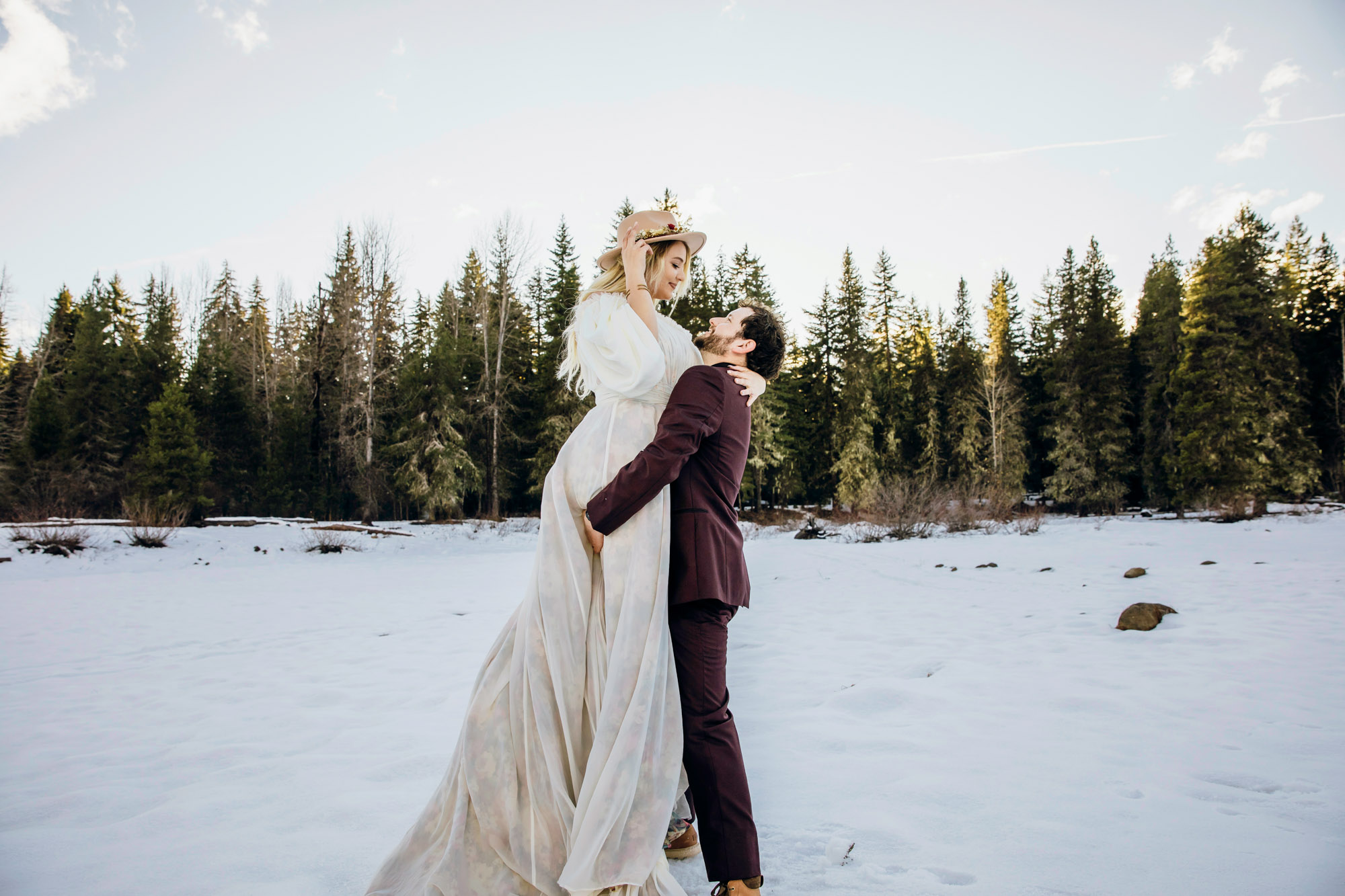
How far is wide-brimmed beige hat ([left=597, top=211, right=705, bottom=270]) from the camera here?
85.9 inches

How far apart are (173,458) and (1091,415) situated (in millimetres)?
35981

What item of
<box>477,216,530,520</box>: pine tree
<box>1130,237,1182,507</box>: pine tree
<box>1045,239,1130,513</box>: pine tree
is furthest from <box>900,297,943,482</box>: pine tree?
<box>477,216,530,520</box>: pine tree

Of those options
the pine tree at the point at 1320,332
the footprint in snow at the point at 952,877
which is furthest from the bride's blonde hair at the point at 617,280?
the pine tree at the point at 1320,332

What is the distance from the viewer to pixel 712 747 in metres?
1.88

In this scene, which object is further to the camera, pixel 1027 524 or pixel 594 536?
pixel 1027 524

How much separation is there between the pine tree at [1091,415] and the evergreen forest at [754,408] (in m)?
0.10

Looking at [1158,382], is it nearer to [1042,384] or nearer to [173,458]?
[1042,384]

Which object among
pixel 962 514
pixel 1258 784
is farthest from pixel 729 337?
pixel 962 514

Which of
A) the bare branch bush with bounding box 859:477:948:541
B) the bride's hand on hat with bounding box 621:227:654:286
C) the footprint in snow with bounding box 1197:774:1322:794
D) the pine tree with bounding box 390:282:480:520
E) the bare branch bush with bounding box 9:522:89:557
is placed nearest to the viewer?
the bride's hand on hat with bounding box 621:227:654:286

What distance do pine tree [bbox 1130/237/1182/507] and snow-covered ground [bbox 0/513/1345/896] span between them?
22.7 meters

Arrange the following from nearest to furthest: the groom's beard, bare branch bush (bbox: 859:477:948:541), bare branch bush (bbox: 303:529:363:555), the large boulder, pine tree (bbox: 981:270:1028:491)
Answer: the groom's beard
the large boulder
bare branch bush (bbox: 303:529:363:555)
bare branch bush (bbox: 859:477:948:541)
pine tree (bbox: 981:270:1028:491)

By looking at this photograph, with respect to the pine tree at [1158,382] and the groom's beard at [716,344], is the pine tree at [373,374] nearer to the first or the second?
the groom's beard at [716,344]

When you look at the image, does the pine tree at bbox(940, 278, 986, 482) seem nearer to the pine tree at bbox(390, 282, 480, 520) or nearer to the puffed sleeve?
the pine tree at bbox(390, 282, 480, 520)

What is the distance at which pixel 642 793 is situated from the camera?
183cm
